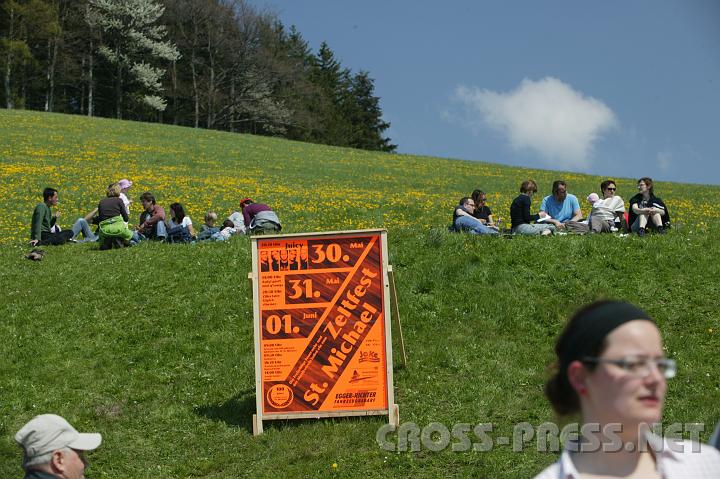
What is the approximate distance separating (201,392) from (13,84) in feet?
203

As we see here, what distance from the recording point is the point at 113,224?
15.4m

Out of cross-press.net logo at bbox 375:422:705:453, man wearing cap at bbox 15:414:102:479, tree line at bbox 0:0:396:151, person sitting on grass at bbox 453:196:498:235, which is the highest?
tree line at bbox 0:0:396:151

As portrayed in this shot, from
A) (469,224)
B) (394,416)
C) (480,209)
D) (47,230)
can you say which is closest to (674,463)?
(394,416)

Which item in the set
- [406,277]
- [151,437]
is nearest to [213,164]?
[406,277]

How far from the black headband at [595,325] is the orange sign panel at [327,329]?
5.93m

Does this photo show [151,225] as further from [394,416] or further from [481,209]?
[394,416]

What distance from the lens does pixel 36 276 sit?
45.3 ft

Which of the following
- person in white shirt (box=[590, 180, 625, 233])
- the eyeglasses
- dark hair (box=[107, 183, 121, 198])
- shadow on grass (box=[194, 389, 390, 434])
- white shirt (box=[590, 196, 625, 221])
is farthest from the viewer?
dark hair (box=[107, 183, 121, 198])

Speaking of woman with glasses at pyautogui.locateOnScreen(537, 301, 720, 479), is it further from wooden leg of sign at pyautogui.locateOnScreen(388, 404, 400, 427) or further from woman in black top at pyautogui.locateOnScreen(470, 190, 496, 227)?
woman in black top at pyautogui.locateOnScreen(470, 190, 496, 227)

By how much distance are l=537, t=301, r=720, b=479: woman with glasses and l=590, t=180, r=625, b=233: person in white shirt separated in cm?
1167

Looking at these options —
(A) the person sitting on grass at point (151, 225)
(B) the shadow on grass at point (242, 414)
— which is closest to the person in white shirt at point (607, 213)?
(B) the shadow on grass at point (242, 414)

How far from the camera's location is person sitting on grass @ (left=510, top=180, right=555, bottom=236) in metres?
13.4

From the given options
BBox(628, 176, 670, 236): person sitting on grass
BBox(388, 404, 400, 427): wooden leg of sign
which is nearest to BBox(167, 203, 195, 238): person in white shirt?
BBox(628, 176, 670, 236): person sitting on grass

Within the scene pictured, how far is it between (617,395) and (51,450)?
105 inches
